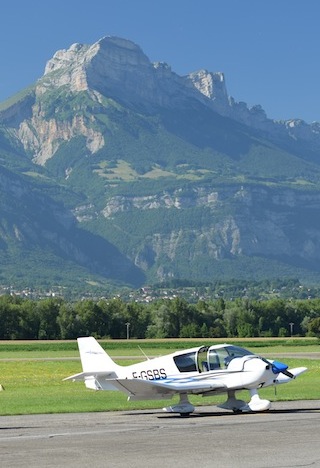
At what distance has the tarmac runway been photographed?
1030 inches

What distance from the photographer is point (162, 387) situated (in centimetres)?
3656

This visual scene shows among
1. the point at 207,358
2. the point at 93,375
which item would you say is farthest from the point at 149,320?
the point at 93,375

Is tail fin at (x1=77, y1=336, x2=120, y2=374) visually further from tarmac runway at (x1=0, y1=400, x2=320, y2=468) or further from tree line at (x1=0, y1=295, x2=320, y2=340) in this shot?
tree line at (x1=0, y1=295, x2=320, y2=340)

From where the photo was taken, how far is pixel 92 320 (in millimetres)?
152875

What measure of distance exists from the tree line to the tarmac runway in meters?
113

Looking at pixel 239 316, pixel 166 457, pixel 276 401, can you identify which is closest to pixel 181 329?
pixel 239 316

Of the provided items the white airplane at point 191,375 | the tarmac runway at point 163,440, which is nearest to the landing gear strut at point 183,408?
the white airplane at point 191,375

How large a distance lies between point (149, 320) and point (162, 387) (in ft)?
413

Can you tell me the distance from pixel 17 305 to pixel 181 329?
2299 cm

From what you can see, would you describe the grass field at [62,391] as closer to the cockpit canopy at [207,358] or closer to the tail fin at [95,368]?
the tail fin at [95,368]

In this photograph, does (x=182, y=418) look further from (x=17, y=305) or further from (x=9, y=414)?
(x=17, y=305)

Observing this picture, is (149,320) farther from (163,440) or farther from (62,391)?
(163,440)

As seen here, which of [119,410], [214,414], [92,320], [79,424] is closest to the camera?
[79,424]

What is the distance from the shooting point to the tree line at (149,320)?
151 m
